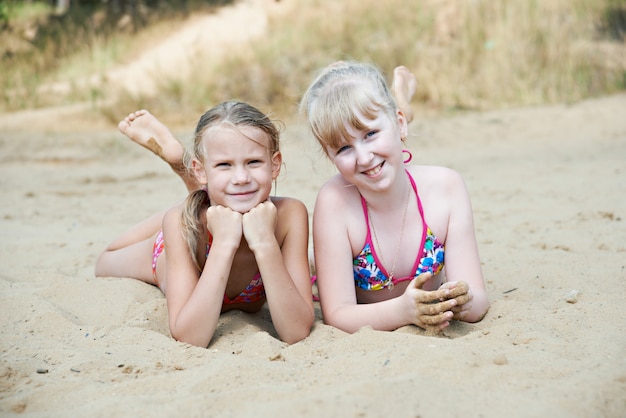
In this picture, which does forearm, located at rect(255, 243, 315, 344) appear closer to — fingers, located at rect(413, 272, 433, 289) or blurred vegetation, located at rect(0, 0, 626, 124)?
fingers, located at rect(413, 272, 433, 289)

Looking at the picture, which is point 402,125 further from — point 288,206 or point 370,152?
point 288,206

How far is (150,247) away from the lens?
3770mm

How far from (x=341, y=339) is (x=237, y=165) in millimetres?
781

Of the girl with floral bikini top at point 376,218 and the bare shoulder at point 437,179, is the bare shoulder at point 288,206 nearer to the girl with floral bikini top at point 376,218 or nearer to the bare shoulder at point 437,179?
the girl with floral bikini top at point 376,218

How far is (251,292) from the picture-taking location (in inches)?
124

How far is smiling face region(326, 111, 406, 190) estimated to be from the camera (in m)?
2.75

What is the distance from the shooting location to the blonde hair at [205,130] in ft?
9.43

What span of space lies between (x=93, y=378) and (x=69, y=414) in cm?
27

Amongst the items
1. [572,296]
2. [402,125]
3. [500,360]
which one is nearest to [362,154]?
[402,125]

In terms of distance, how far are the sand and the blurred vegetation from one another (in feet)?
12.2

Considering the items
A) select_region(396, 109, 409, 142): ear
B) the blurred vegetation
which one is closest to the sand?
select_region(396, 109, 409, 142): ear

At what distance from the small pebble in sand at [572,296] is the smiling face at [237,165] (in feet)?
4.39

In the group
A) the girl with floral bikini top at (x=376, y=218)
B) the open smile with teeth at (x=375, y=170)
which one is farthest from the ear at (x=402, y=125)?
the open smile with teeth at (x=375, y=170)

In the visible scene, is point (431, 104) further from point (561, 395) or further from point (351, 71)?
point (561, 395)
